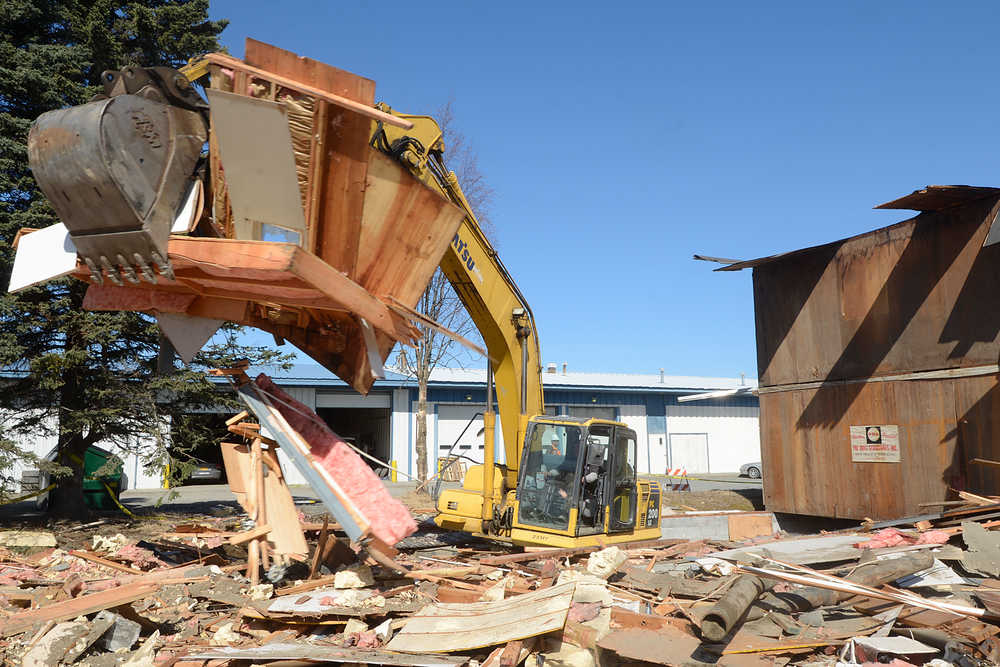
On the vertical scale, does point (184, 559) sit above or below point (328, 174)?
below

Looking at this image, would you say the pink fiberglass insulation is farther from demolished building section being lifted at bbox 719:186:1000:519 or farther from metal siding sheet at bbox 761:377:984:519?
metal siding sheet at bbox 761:377:984:519

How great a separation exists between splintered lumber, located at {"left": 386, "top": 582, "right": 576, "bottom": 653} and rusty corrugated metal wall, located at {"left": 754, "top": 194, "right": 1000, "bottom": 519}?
7936 mm

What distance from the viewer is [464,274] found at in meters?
8.76

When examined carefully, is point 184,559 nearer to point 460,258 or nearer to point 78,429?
point 460,258

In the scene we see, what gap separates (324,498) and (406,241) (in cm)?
233

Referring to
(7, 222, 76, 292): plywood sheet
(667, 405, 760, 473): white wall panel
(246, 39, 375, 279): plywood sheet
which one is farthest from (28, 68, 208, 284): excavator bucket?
(667, 405, 760, 473): white wall panel

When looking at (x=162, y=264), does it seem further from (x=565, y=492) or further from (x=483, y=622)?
(x=565, y=492)

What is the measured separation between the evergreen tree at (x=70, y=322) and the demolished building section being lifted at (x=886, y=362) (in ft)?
37.7

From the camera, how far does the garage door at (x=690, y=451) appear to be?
3759 centimetres

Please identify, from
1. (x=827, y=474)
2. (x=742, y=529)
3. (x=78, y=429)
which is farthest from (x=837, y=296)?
(x=78, y=429)

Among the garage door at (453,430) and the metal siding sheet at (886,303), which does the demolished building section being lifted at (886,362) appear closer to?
the metal siding sheet at (886,303)

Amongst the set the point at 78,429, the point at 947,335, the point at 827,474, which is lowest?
the point at 827,474

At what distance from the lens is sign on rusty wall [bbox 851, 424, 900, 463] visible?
11688 millimetres

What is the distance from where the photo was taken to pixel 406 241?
613cm
